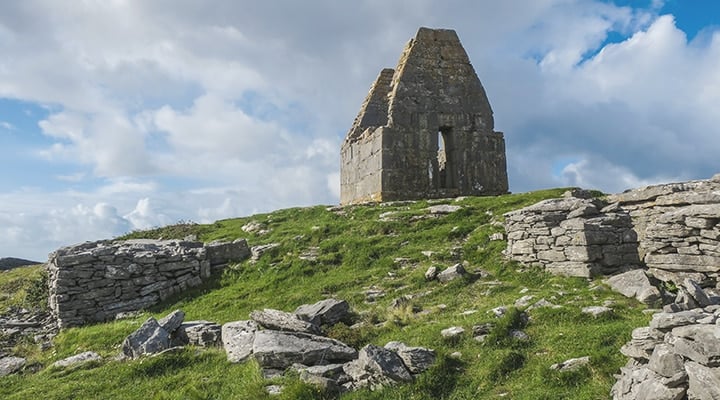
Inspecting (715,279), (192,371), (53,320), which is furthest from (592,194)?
(53,320)

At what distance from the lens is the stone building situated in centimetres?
2706

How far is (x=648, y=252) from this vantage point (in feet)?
40.0

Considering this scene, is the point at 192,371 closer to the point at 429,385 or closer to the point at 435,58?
the point at 429,385

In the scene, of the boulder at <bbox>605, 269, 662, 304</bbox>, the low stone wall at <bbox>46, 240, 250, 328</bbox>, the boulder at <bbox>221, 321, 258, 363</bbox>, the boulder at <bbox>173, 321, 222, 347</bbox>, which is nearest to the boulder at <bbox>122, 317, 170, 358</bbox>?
the boulder at <bbox>173, 321, 222, 347</bbox>

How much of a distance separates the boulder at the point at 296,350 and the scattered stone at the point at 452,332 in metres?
1.61

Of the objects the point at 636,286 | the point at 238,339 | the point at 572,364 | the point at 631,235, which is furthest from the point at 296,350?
the point at 631,235

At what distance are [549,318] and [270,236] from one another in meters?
13.7

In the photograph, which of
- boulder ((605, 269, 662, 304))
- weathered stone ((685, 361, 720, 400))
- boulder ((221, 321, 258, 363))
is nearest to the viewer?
weathered stone ((685, 361, 720, 400))

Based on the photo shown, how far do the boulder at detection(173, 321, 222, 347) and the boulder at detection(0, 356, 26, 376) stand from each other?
3774mm

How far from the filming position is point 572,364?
25.1 feet

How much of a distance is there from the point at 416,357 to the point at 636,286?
5.22 meters

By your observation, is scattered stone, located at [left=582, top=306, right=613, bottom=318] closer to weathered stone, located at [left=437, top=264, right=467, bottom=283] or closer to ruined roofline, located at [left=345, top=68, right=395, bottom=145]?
weathered stone, located at [left=437, top=264, right=467, bottom=283]

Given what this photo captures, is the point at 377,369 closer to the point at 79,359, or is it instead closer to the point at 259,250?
the point at 79,359

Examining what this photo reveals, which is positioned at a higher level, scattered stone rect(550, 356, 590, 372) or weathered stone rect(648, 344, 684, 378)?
weathered stone rect(648, 344, 684, 378)
